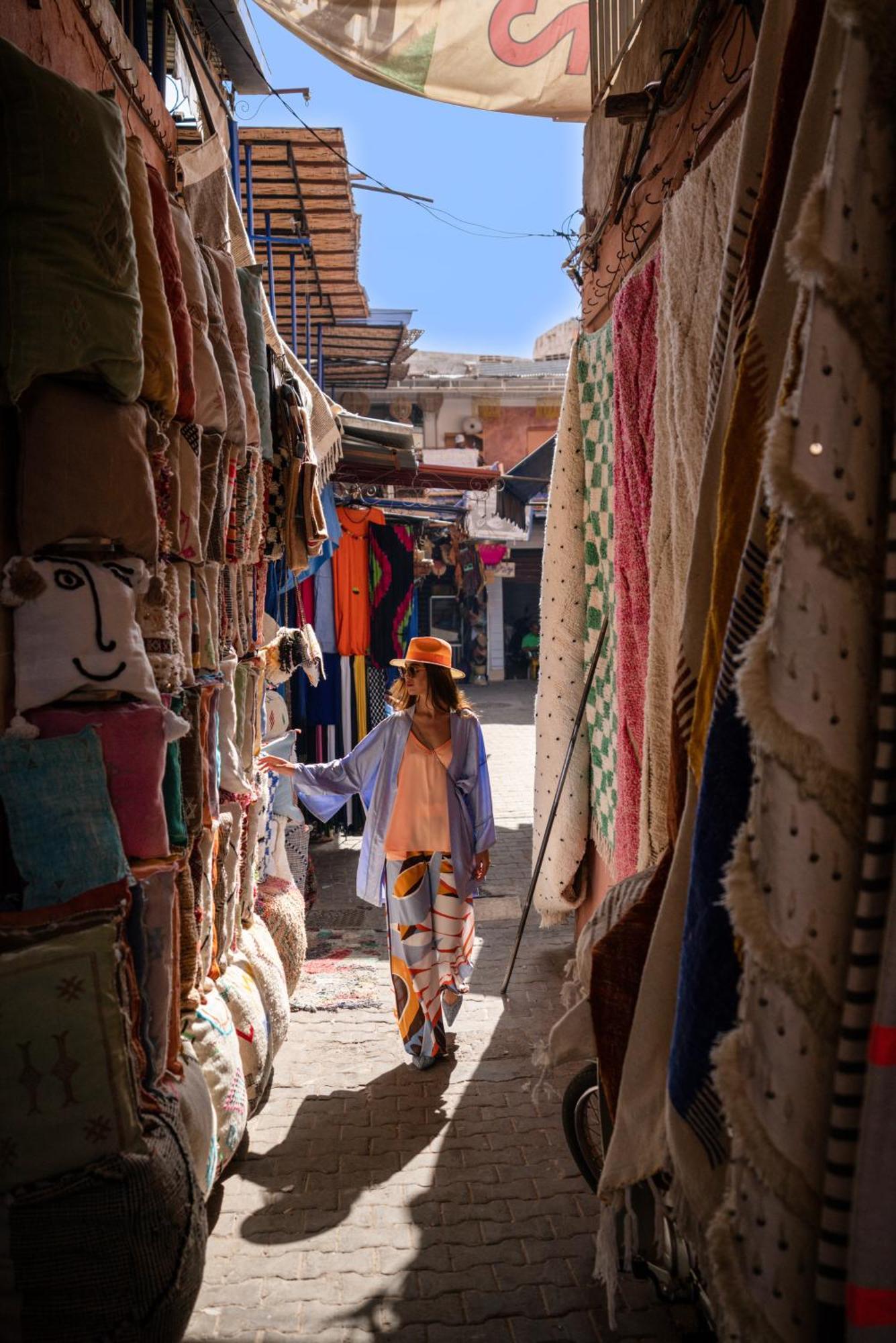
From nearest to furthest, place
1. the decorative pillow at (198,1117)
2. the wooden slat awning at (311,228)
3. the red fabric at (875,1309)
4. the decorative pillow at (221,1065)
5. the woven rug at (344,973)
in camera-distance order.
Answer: the red fabric at (875,1309) → the decorative pillow at (198,1117) → the decorative pillow at (221,1065) → the woven rug at (344,973) → the wooden slat awning at (311,228)

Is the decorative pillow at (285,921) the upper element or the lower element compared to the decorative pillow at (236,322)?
lower

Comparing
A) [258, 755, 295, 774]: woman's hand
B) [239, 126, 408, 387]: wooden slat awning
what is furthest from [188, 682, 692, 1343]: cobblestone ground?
[239, 126, 408, 387]: wooden slat awning

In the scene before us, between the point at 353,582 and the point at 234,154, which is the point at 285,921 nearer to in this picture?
the point at 234,154

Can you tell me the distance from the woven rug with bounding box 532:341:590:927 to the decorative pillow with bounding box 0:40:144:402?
2188 mm

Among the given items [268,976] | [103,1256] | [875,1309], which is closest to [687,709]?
[875,1309]

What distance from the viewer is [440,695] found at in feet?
16.7

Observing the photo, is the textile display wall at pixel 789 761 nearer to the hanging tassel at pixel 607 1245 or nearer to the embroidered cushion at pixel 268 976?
the hanging tassel at pixel 607 1245

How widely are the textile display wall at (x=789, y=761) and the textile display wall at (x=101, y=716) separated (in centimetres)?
107

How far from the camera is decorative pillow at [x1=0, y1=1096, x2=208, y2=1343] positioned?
1726 millimetres

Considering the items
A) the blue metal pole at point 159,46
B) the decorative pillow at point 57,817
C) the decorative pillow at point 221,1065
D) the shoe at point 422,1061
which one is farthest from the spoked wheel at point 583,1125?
the blue metal pole at point 159,46

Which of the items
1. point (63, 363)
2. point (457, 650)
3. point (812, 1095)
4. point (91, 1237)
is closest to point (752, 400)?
point (812, 1095)

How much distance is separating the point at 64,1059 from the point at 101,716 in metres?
0.73

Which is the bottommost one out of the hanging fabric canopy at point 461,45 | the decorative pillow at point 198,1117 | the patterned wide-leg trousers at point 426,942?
the patterned wide-leg trousers at point 426,942

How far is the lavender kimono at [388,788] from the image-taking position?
4938 mm
